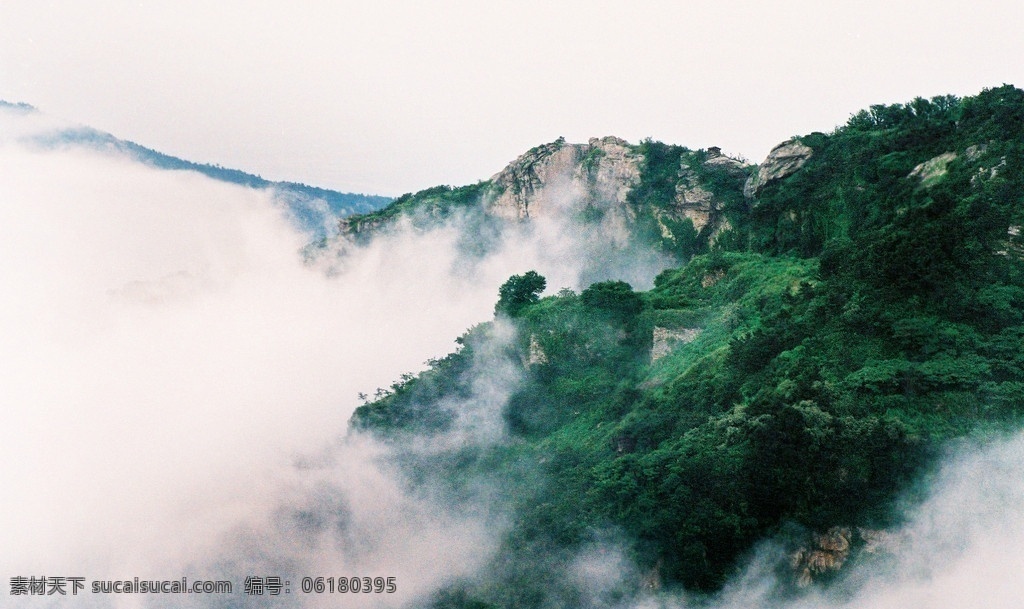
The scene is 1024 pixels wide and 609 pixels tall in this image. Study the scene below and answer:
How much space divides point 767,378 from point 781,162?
96.8ft

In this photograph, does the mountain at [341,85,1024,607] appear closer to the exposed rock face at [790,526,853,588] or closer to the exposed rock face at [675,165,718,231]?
the exposed rock face at [790,526,853,588]

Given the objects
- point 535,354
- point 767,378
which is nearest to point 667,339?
point 535,354

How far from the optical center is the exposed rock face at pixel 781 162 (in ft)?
190

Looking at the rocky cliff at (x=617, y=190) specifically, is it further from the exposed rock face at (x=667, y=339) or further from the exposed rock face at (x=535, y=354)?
the exposed rock face at (x=535, y=354)

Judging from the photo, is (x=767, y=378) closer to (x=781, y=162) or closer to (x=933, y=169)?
(x=933, y=169)

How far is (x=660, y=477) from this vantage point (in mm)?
34750

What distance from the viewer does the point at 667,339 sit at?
50594 mm

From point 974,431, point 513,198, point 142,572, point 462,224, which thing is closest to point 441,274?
point 462,224

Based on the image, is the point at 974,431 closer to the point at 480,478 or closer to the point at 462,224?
the point at 480,478

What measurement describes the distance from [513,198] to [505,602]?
6680 cm

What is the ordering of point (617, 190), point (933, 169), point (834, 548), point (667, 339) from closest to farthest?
point (834, 548) → point (933, 169) → point (667, 339) → point (617, 190)

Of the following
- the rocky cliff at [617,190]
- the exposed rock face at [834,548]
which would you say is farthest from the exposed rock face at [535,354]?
the exposed rock face at [834,548]

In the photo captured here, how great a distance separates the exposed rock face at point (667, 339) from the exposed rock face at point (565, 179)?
33568 millimetres

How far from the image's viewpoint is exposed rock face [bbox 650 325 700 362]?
49.9 metres
